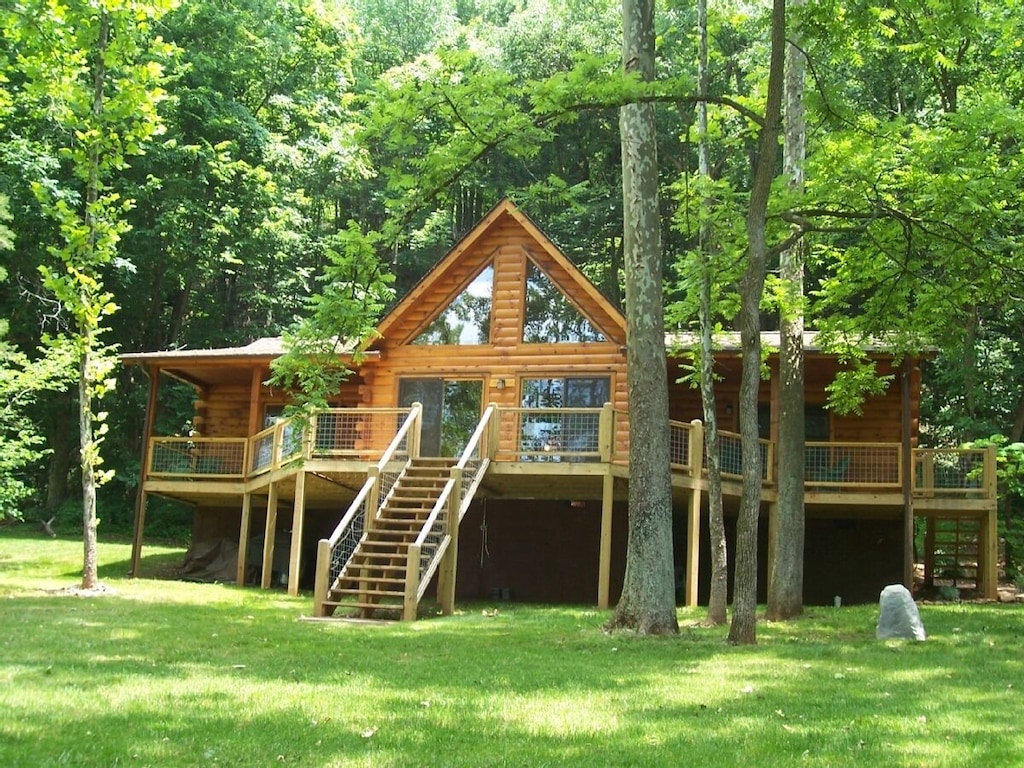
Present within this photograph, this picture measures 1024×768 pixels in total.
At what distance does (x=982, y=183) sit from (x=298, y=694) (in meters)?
8.55

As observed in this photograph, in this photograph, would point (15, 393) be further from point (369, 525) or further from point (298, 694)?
point (298, 694)

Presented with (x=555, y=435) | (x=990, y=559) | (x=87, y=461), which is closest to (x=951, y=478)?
(x=990, y=559)

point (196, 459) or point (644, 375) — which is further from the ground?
point (644, 375)

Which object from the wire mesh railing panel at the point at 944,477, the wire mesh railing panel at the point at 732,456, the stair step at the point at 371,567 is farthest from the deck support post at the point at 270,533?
the wire mesh railing panel at the point at 944,477

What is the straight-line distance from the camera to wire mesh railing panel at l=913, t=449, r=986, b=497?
1734 centimetres

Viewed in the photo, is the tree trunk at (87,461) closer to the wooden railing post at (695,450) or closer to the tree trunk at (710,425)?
the tree trunk at (710,425)

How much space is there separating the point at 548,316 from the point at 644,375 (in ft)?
24.9

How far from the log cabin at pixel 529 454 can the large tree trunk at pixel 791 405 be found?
6.24 feet

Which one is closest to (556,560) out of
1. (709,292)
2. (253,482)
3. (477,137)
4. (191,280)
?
(253,482)

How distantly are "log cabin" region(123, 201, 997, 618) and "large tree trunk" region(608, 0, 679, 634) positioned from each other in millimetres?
4056

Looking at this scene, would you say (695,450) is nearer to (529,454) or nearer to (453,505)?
(529,454)

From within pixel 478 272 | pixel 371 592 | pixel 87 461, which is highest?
pixel 478 272

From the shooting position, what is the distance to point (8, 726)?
5.37m

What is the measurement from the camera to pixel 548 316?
18.5 meters
